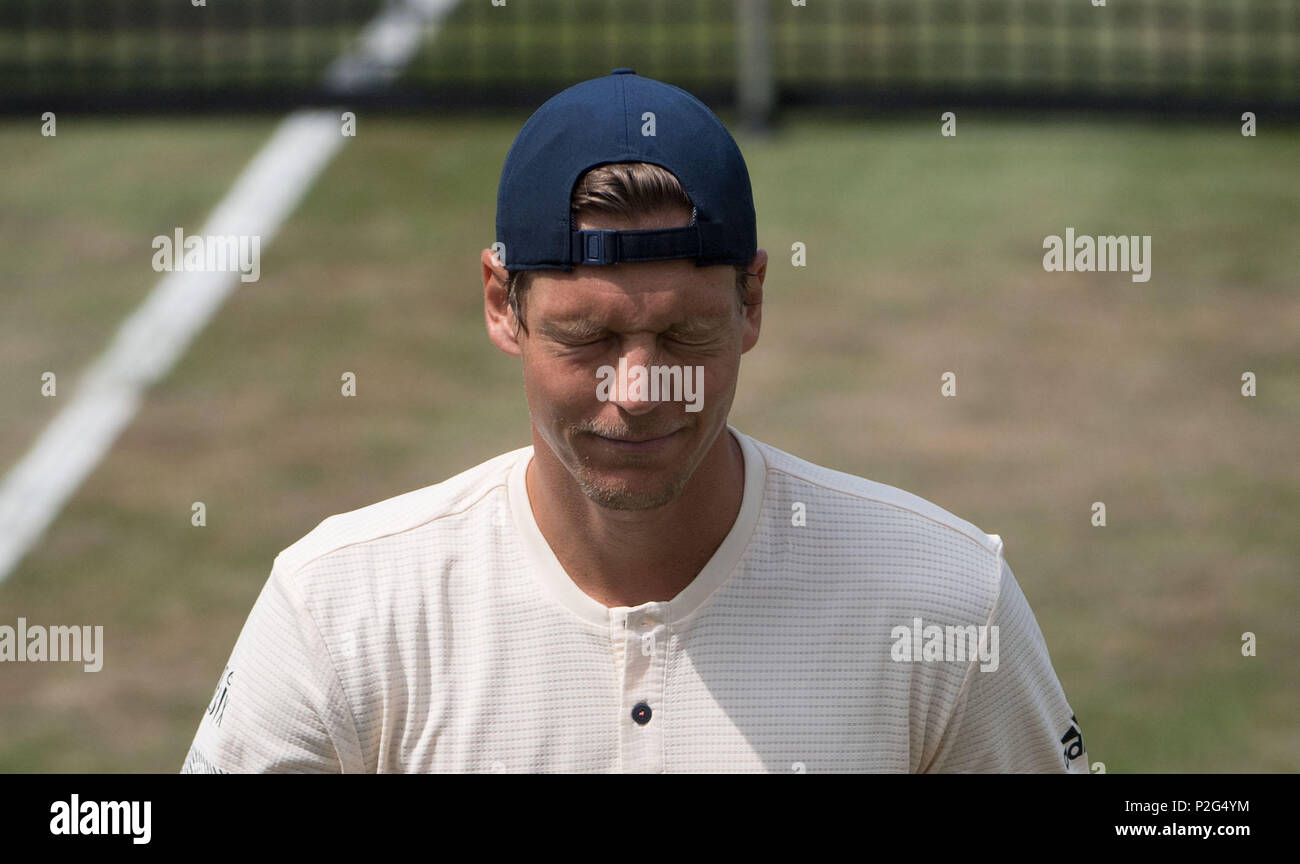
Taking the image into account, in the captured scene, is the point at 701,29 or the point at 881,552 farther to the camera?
the point at 701,29

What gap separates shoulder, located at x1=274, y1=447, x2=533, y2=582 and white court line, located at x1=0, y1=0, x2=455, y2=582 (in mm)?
7148

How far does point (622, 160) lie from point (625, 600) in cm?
101

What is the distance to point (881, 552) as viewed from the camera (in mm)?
4273

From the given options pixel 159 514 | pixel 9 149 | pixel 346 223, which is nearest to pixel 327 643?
pixel 159 514

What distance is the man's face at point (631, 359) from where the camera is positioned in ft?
12.5

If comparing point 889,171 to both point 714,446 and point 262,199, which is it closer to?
point 262,199

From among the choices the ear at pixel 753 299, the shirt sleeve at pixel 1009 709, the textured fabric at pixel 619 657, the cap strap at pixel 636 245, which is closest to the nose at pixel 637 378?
the cap strap at pixel 636 245

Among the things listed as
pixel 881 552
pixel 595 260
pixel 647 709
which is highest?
pixel 595 260

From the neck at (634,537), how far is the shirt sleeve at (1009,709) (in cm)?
68

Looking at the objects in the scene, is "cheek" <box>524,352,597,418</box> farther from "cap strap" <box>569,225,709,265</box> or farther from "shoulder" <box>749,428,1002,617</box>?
"shoulder" <box>749,428,1002,617</box>

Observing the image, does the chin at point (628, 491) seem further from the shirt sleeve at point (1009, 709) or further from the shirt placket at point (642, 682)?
the shirt sleeve at point (1009, 709)

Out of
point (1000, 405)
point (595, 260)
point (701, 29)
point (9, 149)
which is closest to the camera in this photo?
point (595, 260)

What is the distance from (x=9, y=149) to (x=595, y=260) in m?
13.7

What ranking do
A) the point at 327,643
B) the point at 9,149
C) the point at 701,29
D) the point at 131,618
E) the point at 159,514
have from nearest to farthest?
the point at 327,643 < the point at 131,618 < the point at 159,514 < the point at 9,149 < the point at 701,29
